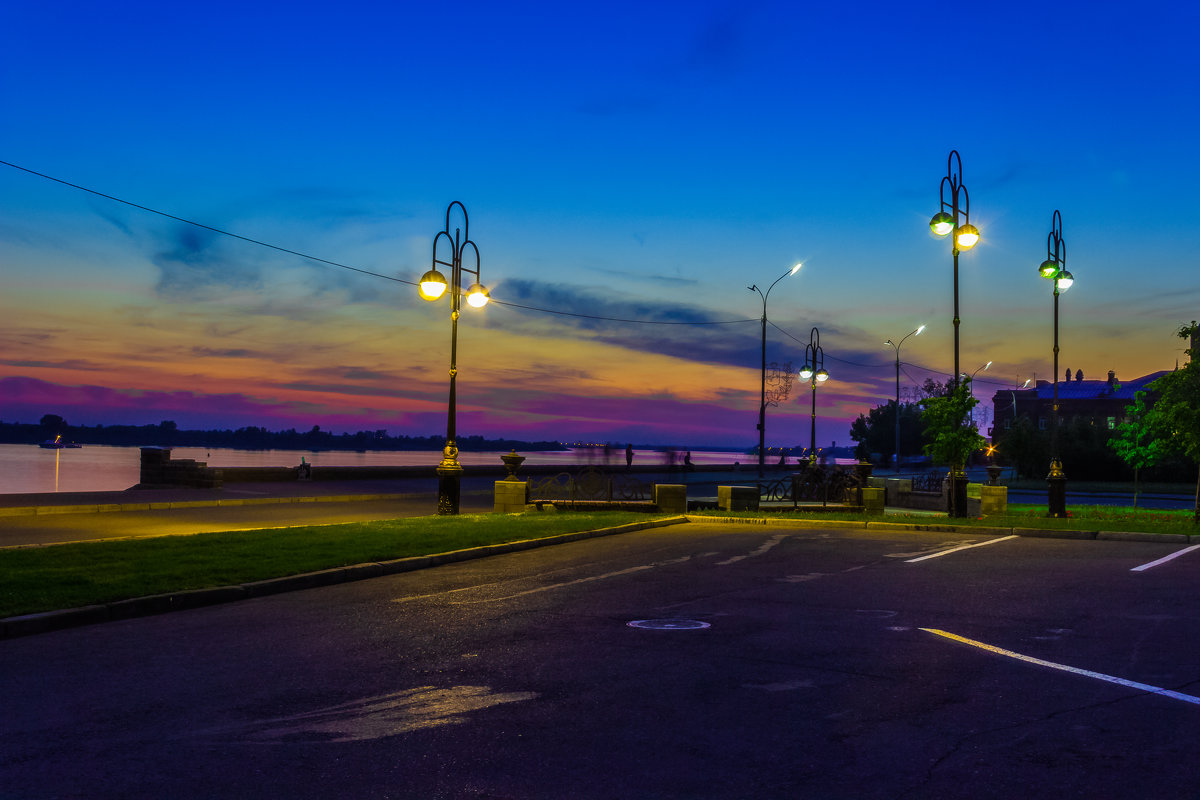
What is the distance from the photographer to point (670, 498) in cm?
2356

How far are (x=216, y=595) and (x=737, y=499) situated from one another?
1817 cm

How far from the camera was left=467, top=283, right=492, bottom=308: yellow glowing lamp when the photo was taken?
21.9 meters

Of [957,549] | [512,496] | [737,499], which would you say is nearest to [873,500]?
[737,499]

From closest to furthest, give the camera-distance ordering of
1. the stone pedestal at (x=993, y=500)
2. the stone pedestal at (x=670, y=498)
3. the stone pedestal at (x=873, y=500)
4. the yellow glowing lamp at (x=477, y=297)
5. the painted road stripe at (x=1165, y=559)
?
the painted road stripe at (x=1165, y=559)
the yellow glowing lamp at (x=477, y=297)
the stone pedestal at (x=670, y=498)
the stone pedestal at (x=873, y=500)
the stone pedestal at (x=993, y=500)

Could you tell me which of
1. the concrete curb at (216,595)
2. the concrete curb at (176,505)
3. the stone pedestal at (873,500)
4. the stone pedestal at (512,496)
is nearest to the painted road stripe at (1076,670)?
the concrete curb at (216,595)

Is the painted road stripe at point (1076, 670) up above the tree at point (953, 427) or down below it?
below

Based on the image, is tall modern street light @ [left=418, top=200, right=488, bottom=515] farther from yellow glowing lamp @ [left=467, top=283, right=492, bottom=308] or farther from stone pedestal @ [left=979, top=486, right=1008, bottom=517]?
stone pedestal @ [left=979, top=486, right=1008, bottom=517]

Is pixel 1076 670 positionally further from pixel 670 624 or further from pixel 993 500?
pixel 993 500

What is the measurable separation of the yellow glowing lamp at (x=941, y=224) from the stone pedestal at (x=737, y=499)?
338 inches

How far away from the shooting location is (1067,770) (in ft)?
15.0

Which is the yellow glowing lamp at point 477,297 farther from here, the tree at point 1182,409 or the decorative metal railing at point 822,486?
the tree at point 1182,409

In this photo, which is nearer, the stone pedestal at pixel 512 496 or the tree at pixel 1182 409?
the stone pedestal at pixel 512 496

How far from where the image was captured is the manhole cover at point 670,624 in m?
8.30

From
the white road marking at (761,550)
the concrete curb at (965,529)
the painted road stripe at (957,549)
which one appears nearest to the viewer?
the white road marking at (761,550)
